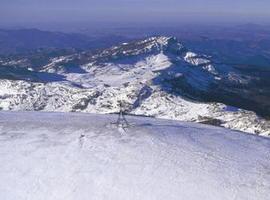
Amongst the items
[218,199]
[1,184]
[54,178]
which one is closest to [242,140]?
[218,199]

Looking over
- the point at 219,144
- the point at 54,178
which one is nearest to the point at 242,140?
the point at 219,144

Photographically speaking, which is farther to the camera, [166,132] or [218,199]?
[166,132]

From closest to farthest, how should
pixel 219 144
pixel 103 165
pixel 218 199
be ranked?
pixel 218 199
pixel 103 165
pixel 219 144

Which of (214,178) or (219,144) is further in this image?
(219,144)

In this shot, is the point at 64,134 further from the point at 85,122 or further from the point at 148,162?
the point at 148,162

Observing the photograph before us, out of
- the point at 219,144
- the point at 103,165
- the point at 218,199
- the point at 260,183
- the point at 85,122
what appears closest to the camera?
the point at 218,199

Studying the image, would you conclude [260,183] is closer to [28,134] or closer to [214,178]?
[214,178]
